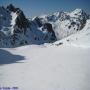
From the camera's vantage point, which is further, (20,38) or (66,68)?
(20,38)

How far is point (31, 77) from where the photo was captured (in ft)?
39.3

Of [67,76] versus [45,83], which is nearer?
[45,83]

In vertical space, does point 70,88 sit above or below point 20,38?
below

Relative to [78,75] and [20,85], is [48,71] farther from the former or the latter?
[20,85]

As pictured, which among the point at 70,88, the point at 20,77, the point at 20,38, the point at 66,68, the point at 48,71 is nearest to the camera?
the point at 70,88

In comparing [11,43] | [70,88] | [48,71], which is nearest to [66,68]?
[48,71]

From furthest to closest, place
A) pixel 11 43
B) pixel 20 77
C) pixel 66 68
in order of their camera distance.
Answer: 1. pixel 11 43
2. pixel 66 68
3. pixel 20 77

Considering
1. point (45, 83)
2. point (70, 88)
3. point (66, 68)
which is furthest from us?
point (66, 68)

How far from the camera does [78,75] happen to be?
491 inches

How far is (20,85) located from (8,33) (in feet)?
589

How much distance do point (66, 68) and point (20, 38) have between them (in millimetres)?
186146

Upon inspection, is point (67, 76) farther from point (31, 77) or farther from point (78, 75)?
point (31, 77)

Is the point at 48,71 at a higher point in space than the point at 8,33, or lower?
lower

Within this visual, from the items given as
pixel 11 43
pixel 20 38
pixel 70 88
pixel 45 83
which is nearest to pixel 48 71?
pixel 45 83
